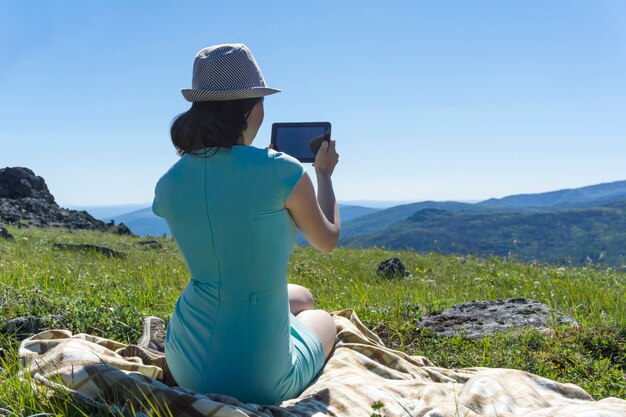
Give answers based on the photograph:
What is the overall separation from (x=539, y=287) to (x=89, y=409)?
835 cm

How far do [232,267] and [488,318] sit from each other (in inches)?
180

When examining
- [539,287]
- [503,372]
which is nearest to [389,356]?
[503,372]

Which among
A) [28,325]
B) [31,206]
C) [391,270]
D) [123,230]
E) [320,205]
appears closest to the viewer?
[320,205]

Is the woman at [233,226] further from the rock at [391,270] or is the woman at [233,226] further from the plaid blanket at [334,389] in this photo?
the rock at [391,270]

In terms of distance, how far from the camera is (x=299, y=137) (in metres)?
4.49

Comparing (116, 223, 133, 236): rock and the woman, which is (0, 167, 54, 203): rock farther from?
the woman

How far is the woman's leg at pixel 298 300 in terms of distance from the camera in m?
5.16

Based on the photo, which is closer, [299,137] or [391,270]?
[299,137]

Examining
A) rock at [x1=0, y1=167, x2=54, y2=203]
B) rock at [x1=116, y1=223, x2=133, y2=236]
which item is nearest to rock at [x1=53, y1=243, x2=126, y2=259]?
rock at [x1=116, y1=223, x2=133, y2=236]

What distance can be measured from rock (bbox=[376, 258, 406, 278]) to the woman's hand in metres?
10.5

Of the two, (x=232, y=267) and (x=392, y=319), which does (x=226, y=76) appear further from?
(x=392, y=319)

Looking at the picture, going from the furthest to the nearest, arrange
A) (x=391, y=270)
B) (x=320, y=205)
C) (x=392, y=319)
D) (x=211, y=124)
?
A: 1. (x=391, y=270)
2. (x=392, y=319)
3. (x=320, y=205)
4. (x=211, y=124)

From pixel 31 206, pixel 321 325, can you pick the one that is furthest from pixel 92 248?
pixel 31 206

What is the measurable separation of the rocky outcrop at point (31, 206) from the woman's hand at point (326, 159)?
2936 cm
